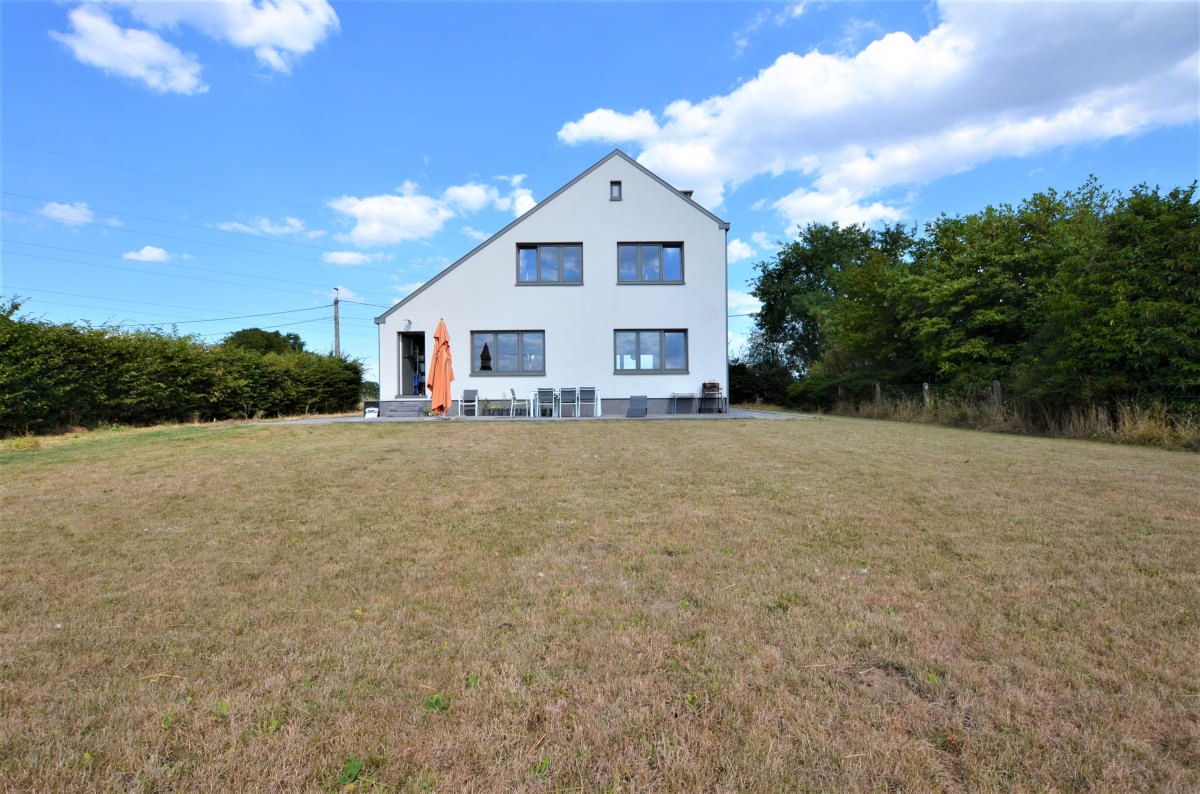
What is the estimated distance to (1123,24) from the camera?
33.8 feet

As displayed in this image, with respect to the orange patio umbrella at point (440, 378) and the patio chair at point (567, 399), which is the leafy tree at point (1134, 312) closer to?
the patio chair at point (567, 399)

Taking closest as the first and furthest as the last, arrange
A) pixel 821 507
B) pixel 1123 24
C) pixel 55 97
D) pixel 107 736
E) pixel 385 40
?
pixel 107 736
pixel 821 507
pixel 1123 24
pixel 385 40
pixel 55 97

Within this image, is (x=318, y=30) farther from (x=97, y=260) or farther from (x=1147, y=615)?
(x=97, y=260)

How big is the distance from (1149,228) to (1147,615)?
41.9 ft

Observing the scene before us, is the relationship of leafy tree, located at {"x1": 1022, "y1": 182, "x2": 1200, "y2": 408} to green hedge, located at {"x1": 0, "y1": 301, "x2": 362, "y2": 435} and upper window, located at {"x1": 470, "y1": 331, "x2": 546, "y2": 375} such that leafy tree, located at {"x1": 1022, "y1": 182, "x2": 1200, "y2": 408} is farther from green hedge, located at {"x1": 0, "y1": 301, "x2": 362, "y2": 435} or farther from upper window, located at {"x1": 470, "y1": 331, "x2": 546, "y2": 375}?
green hedge, located at {"x1": 0, "y1": 301, "x2": 362, "y2": 435}


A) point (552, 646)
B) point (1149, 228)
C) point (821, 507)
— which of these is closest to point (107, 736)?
point (552, 646)

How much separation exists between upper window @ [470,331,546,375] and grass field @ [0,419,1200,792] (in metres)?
12.7

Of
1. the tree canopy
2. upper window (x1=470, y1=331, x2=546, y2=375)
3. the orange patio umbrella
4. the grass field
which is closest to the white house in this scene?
upper window (x1=470, y1=331, x2=546, y2=375)

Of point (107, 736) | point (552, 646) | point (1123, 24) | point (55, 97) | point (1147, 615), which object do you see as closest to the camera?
point (107, 736)

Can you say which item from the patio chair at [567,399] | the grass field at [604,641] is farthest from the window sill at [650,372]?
the grass field at [604,641]

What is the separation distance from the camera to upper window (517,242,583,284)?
59.2ft

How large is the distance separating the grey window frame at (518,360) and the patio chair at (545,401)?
33.0 inches

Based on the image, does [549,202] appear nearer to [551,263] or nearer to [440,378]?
[551,263]

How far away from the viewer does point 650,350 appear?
59.4 ft
